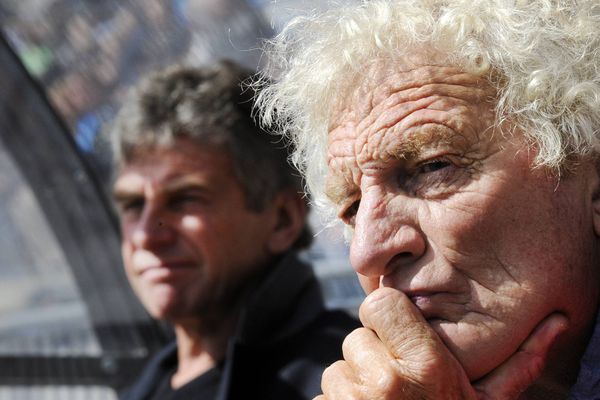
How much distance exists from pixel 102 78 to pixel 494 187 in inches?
114

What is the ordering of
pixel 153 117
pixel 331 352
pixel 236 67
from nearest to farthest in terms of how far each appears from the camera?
1. pixel 331 352
2. pixel 153 117
3. pixel 236 67

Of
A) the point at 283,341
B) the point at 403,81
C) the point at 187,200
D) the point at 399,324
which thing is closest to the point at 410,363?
the point at 399,324

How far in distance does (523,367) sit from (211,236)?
1928mm

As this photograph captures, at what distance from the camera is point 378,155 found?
78.5 inches

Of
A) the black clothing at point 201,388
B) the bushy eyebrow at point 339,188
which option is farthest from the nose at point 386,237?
the black clothing at point 201,388

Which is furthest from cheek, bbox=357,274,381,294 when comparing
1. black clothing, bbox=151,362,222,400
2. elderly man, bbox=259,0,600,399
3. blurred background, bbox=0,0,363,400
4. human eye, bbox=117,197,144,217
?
human eye, bbox=117,197,144,217

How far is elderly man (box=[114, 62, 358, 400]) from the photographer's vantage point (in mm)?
3385

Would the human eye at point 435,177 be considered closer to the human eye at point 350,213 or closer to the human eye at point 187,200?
the human eye at point 350,213

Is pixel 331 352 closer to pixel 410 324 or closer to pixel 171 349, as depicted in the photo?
pixel 171 349

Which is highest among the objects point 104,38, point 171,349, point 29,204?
point 104,38

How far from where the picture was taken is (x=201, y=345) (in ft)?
11.7

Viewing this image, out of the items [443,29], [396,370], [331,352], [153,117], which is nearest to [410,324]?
[396,370]

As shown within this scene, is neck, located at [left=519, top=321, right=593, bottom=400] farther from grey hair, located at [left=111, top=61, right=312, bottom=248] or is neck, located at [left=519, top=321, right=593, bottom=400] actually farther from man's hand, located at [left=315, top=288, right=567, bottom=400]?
grey hair, located at [left=111, top=61, right=312, bottom=248]

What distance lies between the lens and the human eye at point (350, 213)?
2204 mm
